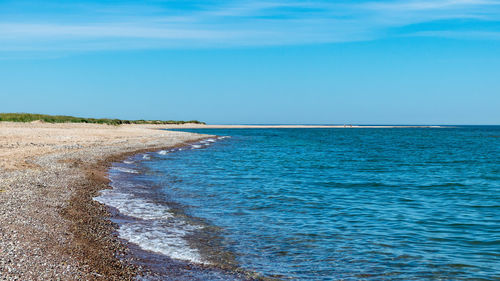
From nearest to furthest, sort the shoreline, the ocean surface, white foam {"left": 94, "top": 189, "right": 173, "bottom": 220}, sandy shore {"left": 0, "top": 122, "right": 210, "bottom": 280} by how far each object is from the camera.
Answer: sandy shore {"left": 0, "top": 122, "right": 210, "bottom": 280}, the shoreline, the ocean surface, white foam {"left": 94, "top": 189, "right": 173, "bottom": 220}

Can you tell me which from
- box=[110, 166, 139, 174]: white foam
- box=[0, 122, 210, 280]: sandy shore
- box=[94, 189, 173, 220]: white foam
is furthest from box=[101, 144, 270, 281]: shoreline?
box=[110, 166, 139, 174]: white foam

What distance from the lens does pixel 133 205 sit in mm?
15656

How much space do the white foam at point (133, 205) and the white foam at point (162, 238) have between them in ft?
3.77

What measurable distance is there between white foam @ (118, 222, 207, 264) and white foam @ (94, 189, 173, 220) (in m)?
1.15

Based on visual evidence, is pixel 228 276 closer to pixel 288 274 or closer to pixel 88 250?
pixel 288 274

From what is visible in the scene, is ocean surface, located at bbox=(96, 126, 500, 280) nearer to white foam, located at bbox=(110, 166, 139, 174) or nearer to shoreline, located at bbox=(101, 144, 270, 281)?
shoreline, located at bbox=(101, 144, 270, 281)

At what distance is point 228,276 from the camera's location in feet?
29.1

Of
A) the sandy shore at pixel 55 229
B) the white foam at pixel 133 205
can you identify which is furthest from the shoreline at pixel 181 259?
the sandy shore at pixel 55 229

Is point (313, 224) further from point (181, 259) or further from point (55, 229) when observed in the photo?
point (55, 229)

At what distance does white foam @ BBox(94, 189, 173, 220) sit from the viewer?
14284 millimetres

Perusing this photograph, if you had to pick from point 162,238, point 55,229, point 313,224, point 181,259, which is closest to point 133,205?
point 162,238

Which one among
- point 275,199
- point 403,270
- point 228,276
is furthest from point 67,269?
point 275,199

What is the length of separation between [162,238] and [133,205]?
14.9 ft

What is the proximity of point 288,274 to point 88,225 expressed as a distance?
6116 mm
